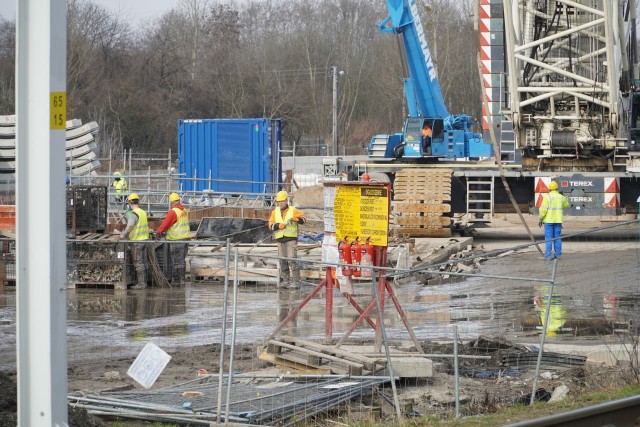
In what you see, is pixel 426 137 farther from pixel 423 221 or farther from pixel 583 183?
pixel 583 183

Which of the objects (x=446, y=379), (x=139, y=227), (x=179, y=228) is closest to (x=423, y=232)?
(x=179, y=228)

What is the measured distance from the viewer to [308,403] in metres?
8.63

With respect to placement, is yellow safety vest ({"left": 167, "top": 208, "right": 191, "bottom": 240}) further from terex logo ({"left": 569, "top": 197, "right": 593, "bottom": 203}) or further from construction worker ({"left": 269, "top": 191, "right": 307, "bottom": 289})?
terex logo ({"left": 569, "top": 197, "right": 593, "bottom": 203})

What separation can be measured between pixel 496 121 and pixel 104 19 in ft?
151

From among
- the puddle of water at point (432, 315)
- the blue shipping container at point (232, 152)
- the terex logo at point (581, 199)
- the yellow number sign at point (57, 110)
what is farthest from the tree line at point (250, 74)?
the yellow number sign at point (57, 110)

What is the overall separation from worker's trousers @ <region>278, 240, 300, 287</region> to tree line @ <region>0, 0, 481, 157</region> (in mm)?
34122

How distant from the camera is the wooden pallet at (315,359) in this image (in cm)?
962

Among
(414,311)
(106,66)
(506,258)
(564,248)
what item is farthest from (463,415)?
(106,66)

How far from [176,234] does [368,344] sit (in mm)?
8218

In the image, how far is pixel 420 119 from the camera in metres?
27.9

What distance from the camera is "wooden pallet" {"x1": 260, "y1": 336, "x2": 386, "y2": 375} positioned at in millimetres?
9617

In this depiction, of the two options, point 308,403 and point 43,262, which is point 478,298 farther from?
point 43,262

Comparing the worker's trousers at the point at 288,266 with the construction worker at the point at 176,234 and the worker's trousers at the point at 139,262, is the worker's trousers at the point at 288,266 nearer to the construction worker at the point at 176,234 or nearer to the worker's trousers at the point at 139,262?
the construction worker at the point at 176,234

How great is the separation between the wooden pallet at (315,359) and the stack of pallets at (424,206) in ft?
45.8
